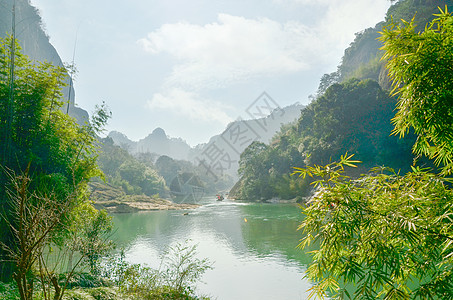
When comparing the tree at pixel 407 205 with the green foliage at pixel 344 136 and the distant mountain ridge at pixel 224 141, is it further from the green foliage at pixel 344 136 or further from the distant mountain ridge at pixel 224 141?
the distant mountain ridge at pixel 224 141

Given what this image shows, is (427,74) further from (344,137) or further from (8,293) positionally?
(344,137)

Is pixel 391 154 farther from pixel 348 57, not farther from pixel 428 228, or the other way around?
pixel 348 57

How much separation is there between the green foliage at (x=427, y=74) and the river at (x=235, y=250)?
5.77m

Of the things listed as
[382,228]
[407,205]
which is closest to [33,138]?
[382,228]

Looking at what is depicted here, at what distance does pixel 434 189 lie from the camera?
1.92 meters

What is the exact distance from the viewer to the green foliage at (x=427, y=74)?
1.84m

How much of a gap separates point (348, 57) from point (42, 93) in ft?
208

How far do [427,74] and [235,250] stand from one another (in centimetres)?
1081

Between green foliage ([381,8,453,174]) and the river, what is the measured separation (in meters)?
5.77

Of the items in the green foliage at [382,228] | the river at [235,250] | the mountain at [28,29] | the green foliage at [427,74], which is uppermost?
the mountain at [28,29]

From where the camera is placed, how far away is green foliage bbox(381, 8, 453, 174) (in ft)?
6.04

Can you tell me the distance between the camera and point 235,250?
11.5m

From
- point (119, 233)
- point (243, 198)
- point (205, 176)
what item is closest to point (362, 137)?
point (243, 198)

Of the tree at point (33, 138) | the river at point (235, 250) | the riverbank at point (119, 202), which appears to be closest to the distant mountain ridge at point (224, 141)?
the riverbank at point (119, 202)
